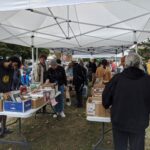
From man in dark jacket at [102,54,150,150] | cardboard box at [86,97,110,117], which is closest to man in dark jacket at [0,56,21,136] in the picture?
cardboard box at [86,97,110,117]

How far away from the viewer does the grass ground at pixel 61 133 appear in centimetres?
457

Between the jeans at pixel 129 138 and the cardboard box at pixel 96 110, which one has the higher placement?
the cardboard box at pixel 96 110

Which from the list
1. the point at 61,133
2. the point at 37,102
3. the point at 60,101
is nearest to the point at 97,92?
the point at 37,102

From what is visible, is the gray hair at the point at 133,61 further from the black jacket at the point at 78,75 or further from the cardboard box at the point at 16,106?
the black jacket at the point at 78,75

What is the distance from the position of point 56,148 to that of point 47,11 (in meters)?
2.84

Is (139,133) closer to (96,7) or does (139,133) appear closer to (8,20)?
(96,7)

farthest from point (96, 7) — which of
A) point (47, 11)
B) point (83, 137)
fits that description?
point (83, 137)

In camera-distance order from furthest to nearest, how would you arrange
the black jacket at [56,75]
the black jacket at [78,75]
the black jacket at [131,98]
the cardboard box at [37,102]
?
the black jacket at [78,75] → the black jacket at [56,75] → the cardboard box at [37,102] → the black jacket at [131,98]

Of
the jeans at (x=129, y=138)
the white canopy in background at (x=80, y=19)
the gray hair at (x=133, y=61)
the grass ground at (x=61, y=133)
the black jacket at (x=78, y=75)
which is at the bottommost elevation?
the grass ground at (x=61, y=133)

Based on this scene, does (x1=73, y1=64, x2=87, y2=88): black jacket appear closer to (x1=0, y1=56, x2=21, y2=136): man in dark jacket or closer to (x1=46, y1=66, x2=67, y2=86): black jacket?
(x1=46, y1=66, x2=67, y2=86): black jacket

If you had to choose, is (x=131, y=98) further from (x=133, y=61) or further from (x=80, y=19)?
(x=80, y=19)

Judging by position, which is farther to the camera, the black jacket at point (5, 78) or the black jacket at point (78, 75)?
the black jacket at point (78, 75)

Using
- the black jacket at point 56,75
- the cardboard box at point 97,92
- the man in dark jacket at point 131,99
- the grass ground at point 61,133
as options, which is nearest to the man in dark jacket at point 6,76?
the grass ground at point 61,133

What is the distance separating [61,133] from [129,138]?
2.57 metres
